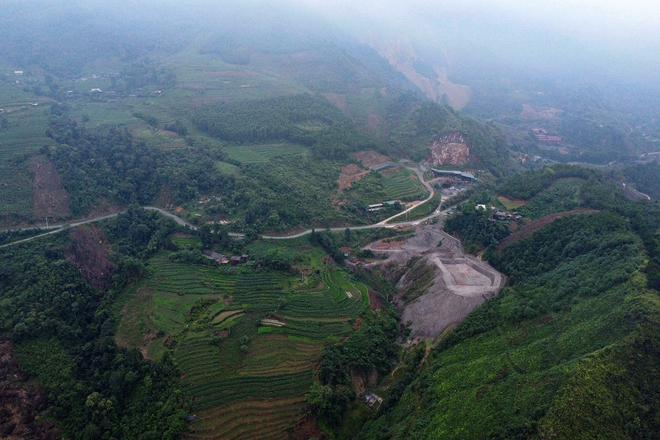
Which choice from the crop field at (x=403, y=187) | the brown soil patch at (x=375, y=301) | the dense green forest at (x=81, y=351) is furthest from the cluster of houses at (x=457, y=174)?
the dense green forest at (x=81, y=351)

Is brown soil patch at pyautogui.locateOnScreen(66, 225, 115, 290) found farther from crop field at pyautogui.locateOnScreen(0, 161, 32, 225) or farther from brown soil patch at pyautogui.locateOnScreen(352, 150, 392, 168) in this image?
brown soil patch at pyautogui.locateOnScreen(352, 150, 392, 168)

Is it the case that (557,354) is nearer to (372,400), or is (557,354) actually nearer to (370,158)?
(372,400)

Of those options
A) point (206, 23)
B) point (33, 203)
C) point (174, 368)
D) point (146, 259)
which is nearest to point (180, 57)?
point (206, 23)

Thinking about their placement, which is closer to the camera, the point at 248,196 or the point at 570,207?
the point at 570,207

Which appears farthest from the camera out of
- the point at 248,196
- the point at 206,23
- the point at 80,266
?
the point at 206,23

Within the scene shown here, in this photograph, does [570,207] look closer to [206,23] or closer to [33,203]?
[33,203]

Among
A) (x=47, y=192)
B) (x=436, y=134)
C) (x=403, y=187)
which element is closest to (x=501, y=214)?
(x=403, y=187)
